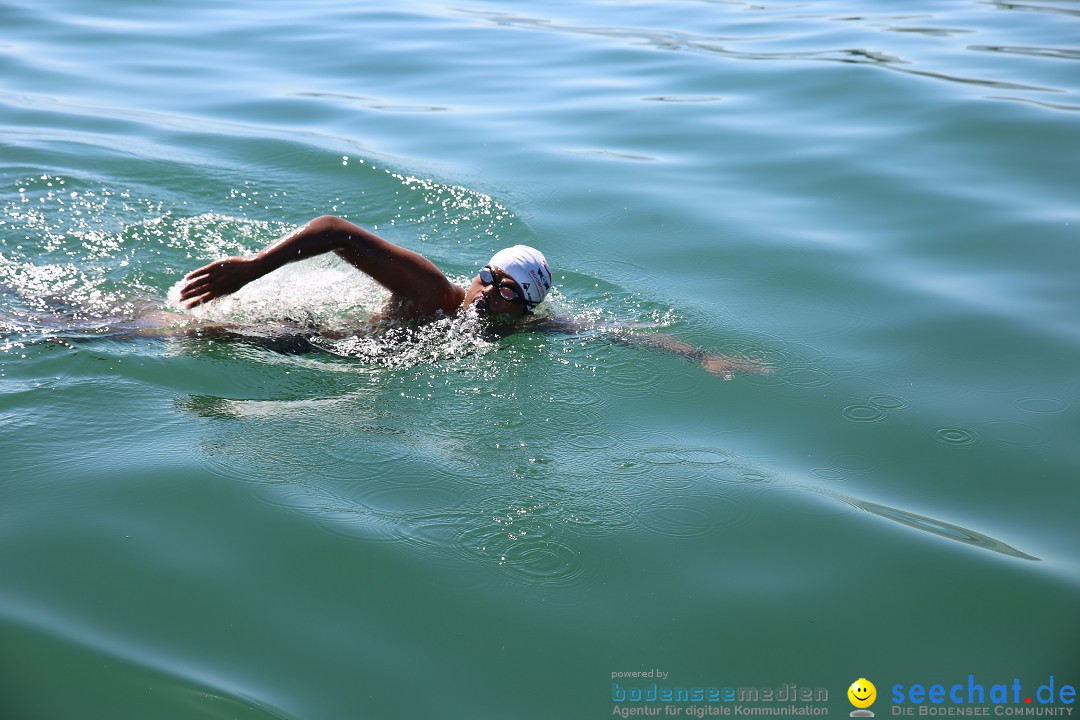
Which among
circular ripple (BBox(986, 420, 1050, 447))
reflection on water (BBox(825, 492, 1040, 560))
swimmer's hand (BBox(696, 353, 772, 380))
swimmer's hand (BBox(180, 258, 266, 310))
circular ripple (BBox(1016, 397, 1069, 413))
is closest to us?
reflection on water (BBox(825, 492, 1040, 560))

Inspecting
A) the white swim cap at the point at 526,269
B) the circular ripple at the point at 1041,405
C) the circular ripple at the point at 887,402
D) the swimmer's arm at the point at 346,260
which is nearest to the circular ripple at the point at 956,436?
the circular ripple at the point at 887,402

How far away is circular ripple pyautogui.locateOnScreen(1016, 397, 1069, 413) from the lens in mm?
5707

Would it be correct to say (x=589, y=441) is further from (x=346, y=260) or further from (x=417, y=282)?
(x=346, y=260)

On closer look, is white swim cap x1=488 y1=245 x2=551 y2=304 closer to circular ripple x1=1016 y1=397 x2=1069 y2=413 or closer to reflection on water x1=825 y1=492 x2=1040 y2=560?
reflection on water x1=825 y1=492 x2=1040 y2=560

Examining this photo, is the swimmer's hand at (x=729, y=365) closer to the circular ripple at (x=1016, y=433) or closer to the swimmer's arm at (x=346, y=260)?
the circular ripple at (x=1016, y=433)

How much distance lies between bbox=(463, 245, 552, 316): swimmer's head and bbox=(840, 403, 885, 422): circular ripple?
2.22 meters

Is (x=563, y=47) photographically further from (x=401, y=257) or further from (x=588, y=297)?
(x=401, y=257)

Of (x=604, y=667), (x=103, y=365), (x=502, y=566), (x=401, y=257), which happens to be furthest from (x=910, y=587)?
(x=103, y=365)

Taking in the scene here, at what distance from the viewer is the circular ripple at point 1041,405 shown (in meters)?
5.71

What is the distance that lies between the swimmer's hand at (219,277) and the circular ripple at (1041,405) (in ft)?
14.9

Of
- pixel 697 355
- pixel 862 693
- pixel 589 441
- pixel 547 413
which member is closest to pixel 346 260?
pixel 547 413

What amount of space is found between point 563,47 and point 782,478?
11.6 metres

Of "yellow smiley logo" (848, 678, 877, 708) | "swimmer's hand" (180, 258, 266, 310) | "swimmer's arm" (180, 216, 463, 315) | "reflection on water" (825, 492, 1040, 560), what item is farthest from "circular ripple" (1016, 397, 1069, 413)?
"swimmer's hand" (180, 258, 266, 310)

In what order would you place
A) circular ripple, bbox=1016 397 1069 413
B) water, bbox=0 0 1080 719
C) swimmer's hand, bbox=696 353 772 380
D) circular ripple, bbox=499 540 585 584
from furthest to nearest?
swimmer's hand, bbox=696 353 772 380 < circular ripple, bbox=1016 397 1069 413 < circular ripple, bbox=499 540 585 584 < water, bbox=0 0 1080 719
